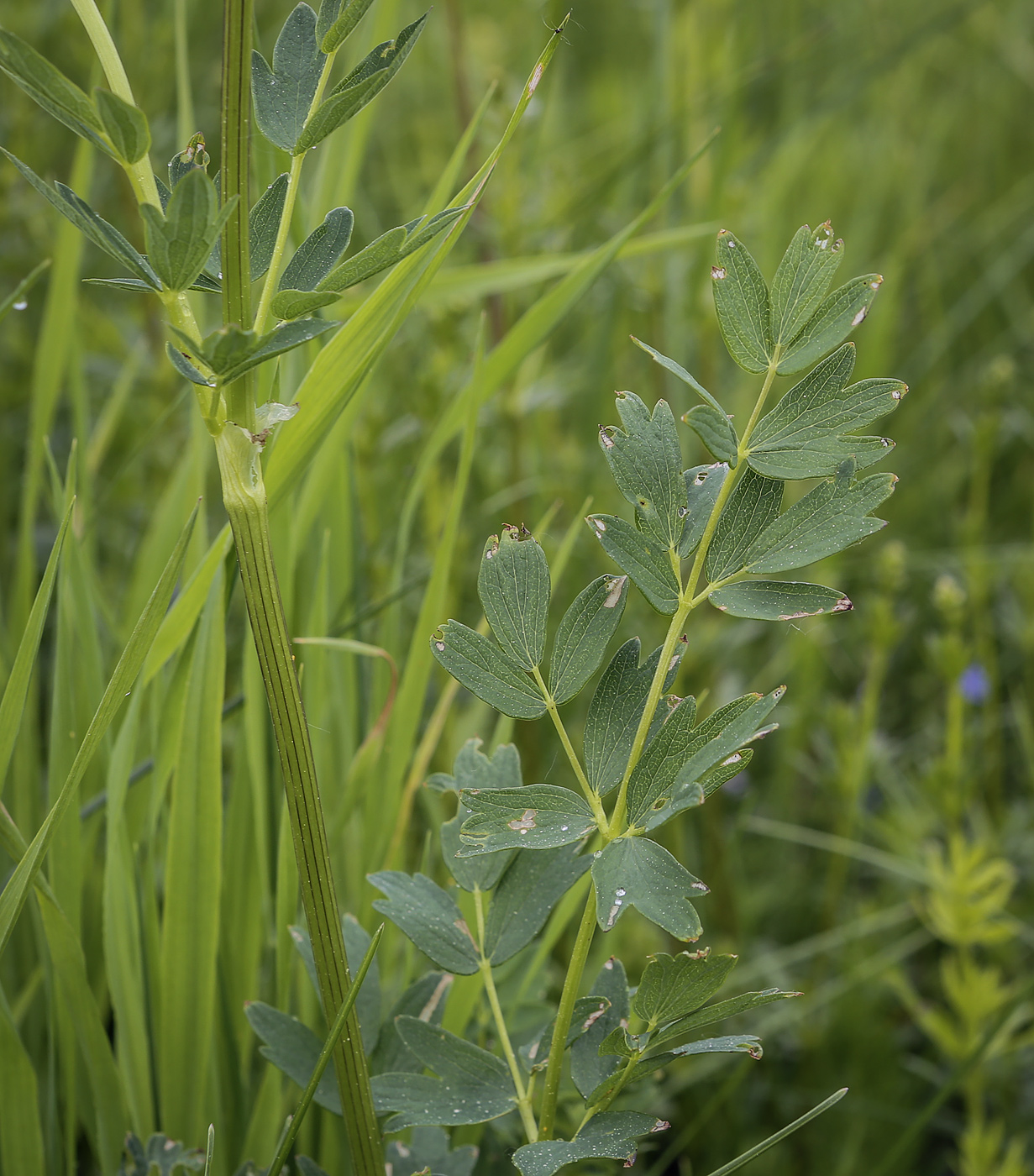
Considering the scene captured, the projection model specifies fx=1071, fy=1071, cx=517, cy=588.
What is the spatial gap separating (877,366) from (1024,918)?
2.62 ft

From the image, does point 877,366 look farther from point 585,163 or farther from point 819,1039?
point 819,1039

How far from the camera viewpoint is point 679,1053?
403 millimetres

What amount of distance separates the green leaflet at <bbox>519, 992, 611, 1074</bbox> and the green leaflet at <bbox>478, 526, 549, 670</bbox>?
0.50 feet

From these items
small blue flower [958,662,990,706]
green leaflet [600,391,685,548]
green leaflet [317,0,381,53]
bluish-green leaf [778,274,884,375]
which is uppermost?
green leaflet [317,0,381,53]

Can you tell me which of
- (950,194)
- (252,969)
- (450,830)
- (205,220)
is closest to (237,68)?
(205,220)

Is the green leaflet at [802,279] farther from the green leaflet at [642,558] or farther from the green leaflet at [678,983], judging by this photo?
the green leaflet at [678,983]

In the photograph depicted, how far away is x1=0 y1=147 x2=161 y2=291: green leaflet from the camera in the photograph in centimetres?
36

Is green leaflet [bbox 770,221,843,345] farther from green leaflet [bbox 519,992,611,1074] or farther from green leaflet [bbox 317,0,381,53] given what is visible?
green leaflet [bbox 519,992,611,1074]

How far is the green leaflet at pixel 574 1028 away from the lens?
1.52 ft

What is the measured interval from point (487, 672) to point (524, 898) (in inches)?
5.4

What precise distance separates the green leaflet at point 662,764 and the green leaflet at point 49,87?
290 millimetres

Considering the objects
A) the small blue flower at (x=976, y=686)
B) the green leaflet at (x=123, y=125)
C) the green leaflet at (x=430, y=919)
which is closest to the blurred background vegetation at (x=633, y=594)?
the small blue flower at (x=976, y=686)

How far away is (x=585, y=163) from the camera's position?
1.90 meters

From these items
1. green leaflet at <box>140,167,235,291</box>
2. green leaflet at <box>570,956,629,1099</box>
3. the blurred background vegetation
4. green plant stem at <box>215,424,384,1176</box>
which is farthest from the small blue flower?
green leaflet at <box>140,167,235,291</box>
